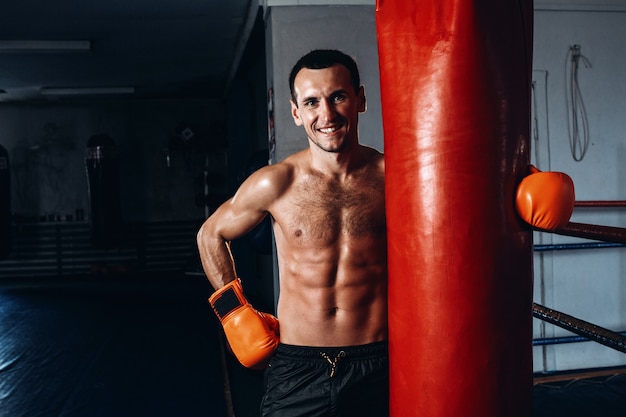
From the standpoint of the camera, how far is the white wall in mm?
3682

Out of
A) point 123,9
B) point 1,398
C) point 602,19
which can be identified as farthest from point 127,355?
point 602,19

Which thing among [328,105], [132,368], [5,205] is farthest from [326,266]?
[5,205]

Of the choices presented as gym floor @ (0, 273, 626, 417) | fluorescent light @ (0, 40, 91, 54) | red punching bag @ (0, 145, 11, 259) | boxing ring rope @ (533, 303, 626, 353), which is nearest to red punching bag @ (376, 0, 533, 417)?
boxing ring rope @ (533, 303, 626, 353)

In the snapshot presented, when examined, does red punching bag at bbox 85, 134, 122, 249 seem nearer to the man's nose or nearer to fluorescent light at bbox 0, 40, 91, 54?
fluorescent light at bbox 0, 40, 91, 54

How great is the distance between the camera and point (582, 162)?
3705 millimetres

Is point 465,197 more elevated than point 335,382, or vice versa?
point 465,197

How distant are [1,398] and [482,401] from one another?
138 inches

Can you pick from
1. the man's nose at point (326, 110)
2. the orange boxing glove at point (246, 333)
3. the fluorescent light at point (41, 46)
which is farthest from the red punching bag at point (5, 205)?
the man's nose at point (326, 110)

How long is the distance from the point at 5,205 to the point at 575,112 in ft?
26.9

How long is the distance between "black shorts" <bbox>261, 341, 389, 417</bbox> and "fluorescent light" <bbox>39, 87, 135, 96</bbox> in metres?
7.55

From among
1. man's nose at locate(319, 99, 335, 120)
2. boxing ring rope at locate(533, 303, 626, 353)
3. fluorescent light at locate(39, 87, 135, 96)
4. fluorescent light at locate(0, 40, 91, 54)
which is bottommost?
boxing ring rope at locate(533, 303, 626, 353)

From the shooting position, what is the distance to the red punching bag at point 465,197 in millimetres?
1071

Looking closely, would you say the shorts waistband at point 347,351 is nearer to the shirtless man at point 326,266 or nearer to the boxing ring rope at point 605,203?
the shirtless man at point 326,266

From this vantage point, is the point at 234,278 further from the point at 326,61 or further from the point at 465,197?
the point at 465,197
